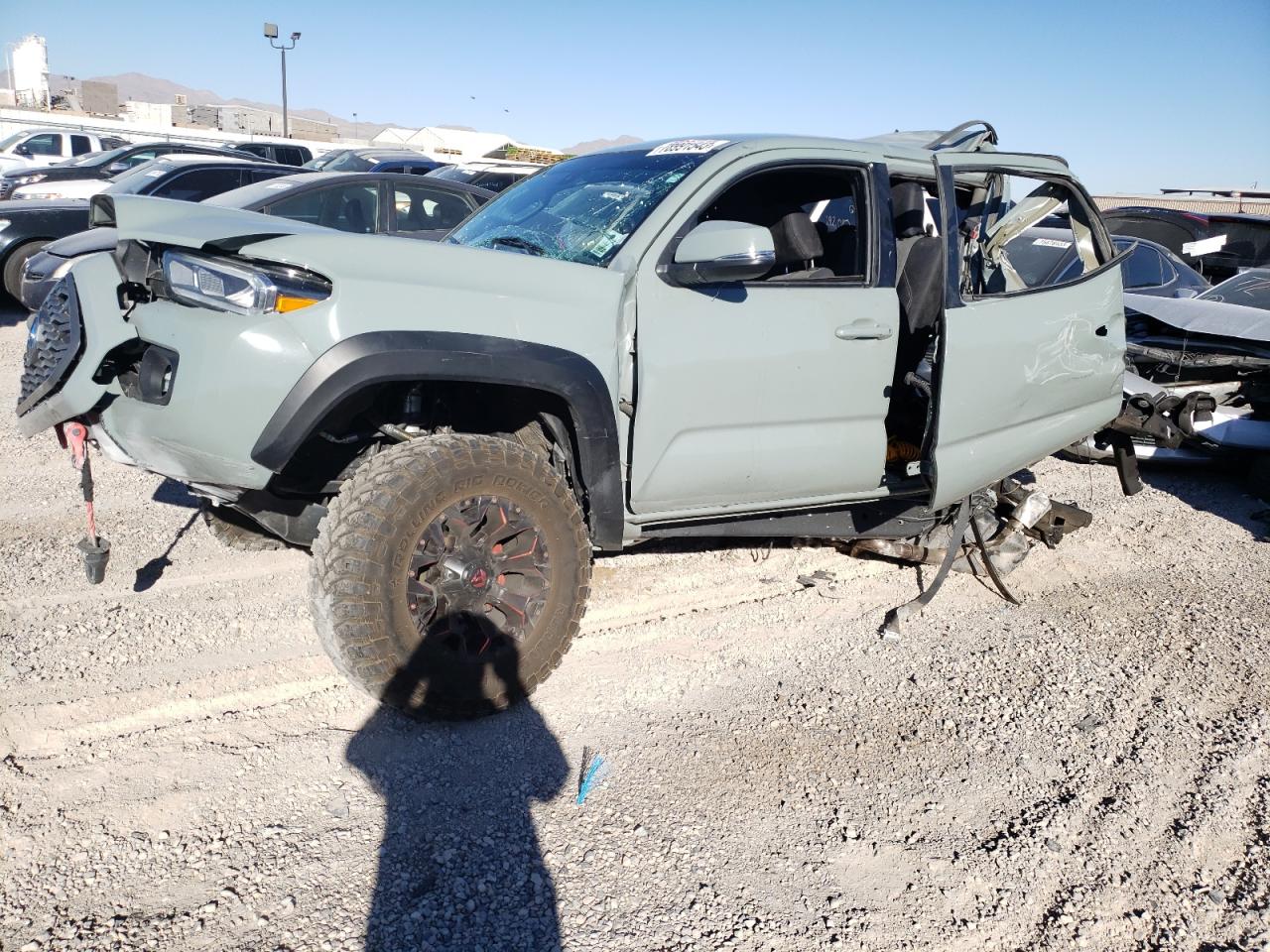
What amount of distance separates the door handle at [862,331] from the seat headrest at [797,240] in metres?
0.37

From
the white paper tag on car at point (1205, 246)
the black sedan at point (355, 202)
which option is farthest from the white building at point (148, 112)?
the white paper tag on car at point (1205, 246)

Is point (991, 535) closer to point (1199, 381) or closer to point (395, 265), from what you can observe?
point (1199, 381)

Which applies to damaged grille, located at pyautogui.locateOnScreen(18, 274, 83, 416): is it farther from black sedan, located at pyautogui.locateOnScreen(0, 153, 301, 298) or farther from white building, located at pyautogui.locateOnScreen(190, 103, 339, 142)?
white building, located at pyautogui.locateOnScreen(190, 103, 339, 142)

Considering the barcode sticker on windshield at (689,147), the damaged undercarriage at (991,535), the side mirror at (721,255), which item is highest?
the barcode sticker on windshield at (689,147)

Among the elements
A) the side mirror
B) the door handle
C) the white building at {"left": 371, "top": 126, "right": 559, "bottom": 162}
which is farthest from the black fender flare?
the white building at {"left": 371, "top": 126, "right": 559, "bottom": 162}

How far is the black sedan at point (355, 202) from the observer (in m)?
7.77

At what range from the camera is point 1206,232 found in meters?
9.77

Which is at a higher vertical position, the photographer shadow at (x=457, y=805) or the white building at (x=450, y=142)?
the white building at (x=450, y=142)

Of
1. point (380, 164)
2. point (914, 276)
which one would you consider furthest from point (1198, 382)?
point (380, 164)

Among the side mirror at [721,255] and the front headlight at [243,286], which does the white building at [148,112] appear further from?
the side mirror at [721,255]

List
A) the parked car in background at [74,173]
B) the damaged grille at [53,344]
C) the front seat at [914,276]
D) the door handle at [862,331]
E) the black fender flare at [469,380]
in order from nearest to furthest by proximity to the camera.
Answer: the black fender flare at [469,380]
the damaged grille at [53,344]
the door handle at [862,331]
the front seat at [914,276]
the parked car in background at [74,173]

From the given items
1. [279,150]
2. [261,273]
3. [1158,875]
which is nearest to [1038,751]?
[1158,875]

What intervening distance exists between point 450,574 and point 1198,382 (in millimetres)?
6078

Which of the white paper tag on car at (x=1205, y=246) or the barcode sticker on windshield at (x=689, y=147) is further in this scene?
the white paper tag on car at (x=1205, y=246)
